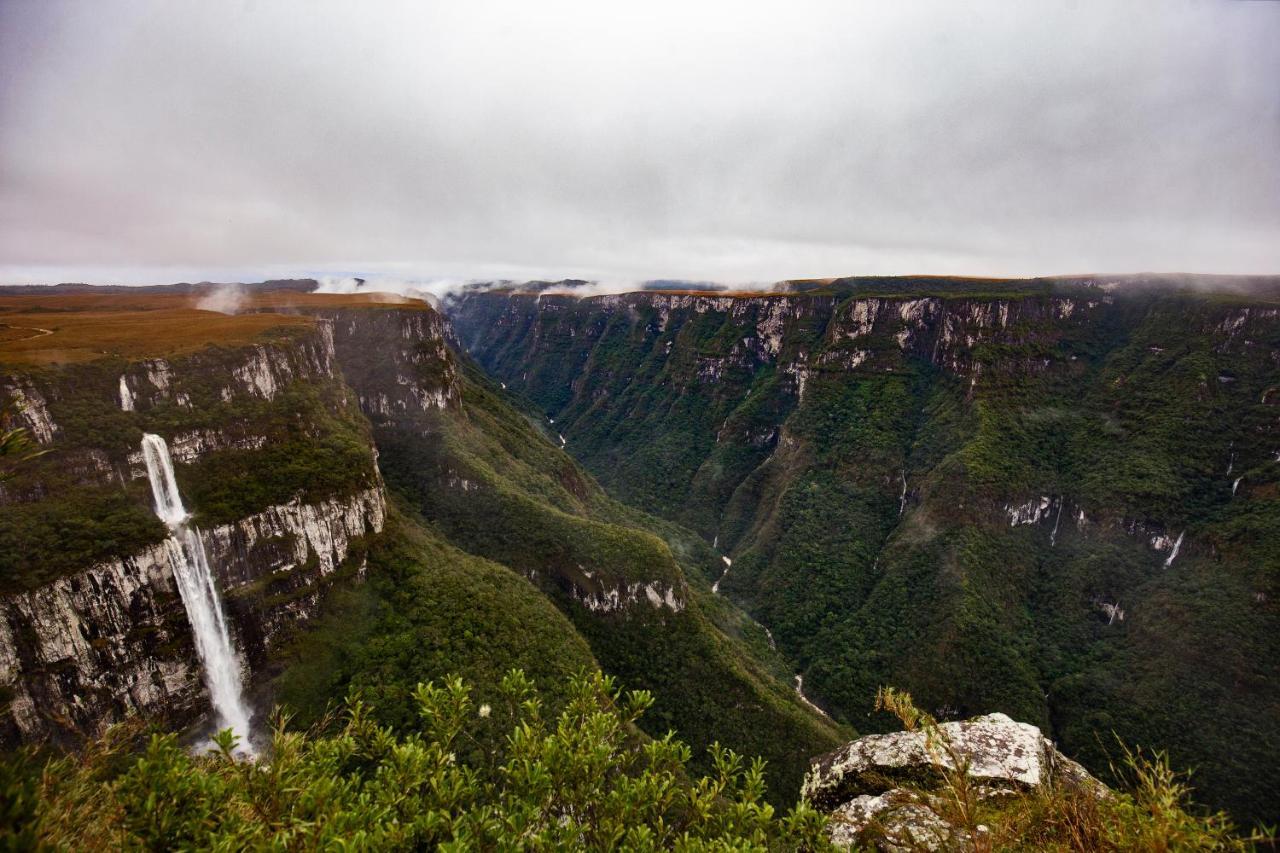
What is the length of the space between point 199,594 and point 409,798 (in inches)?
1506

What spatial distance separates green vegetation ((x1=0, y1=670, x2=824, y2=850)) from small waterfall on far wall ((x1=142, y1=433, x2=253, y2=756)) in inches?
1285

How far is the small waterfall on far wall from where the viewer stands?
3662cm

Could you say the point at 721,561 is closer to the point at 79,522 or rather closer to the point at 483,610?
the point at 483,610

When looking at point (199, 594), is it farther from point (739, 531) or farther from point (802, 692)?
point (739, 531)

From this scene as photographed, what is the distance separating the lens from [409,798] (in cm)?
952

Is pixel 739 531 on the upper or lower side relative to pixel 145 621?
lower

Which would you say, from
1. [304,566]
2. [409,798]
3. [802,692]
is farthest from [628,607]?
[409,798]

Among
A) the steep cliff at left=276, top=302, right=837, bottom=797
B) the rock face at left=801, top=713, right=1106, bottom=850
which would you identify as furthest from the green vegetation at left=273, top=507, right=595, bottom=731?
the rock face at left=801, top=713, right=1106, bottom=850

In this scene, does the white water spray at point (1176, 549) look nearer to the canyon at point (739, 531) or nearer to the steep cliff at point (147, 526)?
the canyon at point (739, 531)

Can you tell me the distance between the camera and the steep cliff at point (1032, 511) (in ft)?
208

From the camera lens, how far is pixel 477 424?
95750 mm

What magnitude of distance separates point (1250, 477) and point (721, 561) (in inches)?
3101

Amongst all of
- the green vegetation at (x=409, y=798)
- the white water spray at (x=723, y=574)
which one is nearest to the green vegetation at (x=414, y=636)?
the green vegetation at (x=409, y=798)

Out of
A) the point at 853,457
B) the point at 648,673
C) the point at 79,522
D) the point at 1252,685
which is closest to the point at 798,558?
the point at 853,457
